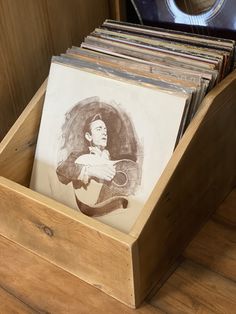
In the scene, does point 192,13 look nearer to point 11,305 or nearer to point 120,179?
point 120,179

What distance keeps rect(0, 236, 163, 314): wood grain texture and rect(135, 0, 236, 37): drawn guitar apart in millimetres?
509

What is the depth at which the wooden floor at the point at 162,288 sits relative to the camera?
0.68 meters

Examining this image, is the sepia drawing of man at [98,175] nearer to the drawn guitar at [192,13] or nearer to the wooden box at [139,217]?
the wooden box at [139,217]

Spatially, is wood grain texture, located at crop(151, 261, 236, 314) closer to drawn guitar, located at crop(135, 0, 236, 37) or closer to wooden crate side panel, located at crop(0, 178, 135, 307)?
wooden crate side panel, located at crop(0, 178, 135, 307)

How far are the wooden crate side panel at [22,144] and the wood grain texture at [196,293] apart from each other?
1.11 ft

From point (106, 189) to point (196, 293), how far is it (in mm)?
223

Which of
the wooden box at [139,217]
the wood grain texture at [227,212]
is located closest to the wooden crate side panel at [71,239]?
the wooden box at [139,217]

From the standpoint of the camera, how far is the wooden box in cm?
63

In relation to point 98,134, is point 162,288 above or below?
below

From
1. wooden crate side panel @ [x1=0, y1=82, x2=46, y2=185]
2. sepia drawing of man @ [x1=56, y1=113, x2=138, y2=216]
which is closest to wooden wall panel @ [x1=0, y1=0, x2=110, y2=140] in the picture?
wooden crate side panel @ [x1=0, y1=82, x2=46, y2=185]

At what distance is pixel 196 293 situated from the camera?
0.69m

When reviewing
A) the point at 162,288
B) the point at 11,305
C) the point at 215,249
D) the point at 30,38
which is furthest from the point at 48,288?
the point at 30,38

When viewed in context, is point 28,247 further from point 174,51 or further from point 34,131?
point 174,51

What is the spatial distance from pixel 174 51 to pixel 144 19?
0.18m
